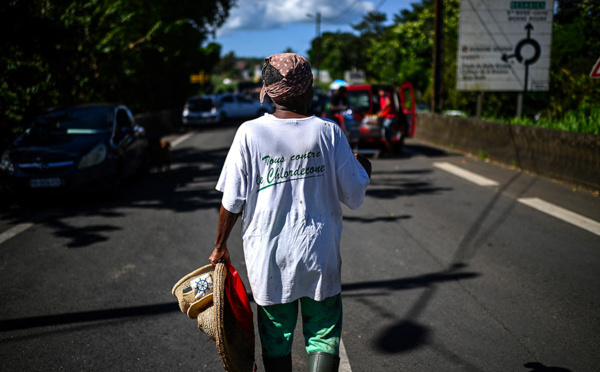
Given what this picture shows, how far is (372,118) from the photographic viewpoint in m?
13.1

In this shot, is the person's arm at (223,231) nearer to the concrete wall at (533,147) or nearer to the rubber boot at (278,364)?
the rubber boot at (278,364)

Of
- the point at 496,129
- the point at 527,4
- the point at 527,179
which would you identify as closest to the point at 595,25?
the point at 527,4

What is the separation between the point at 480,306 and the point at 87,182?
638 centimetres

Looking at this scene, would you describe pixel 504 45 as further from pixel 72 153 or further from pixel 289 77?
pixel 289 77

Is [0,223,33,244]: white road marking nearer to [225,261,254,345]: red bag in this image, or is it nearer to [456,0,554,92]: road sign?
[225,261,254,345]: red bag

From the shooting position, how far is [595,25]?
51.7 ft

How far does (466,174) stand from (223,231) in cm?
887

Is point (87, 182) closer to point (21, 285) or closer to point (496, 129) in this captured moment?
point (21, 285)

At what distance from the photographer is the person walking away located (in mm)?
2293

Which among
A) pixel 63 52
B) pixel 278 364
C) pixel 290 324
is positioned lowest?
pixel 278 364

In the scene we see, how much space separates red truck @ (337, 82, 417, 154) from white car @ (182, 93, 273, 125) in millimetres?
7009

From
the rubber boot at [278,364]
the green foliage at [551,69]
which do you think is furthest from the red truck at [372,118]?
the rubber boot at [278,364]

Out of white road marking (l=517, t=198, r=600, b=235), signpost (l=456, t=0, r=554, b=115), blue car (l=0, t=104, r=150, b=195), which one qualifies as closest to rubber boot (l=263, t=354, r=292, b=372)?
white road marking (l=517, t=198, r=600, b=235)

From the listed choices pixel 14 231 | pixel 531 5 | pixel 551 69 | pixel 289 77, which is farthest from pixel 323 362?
pixel 551 69
